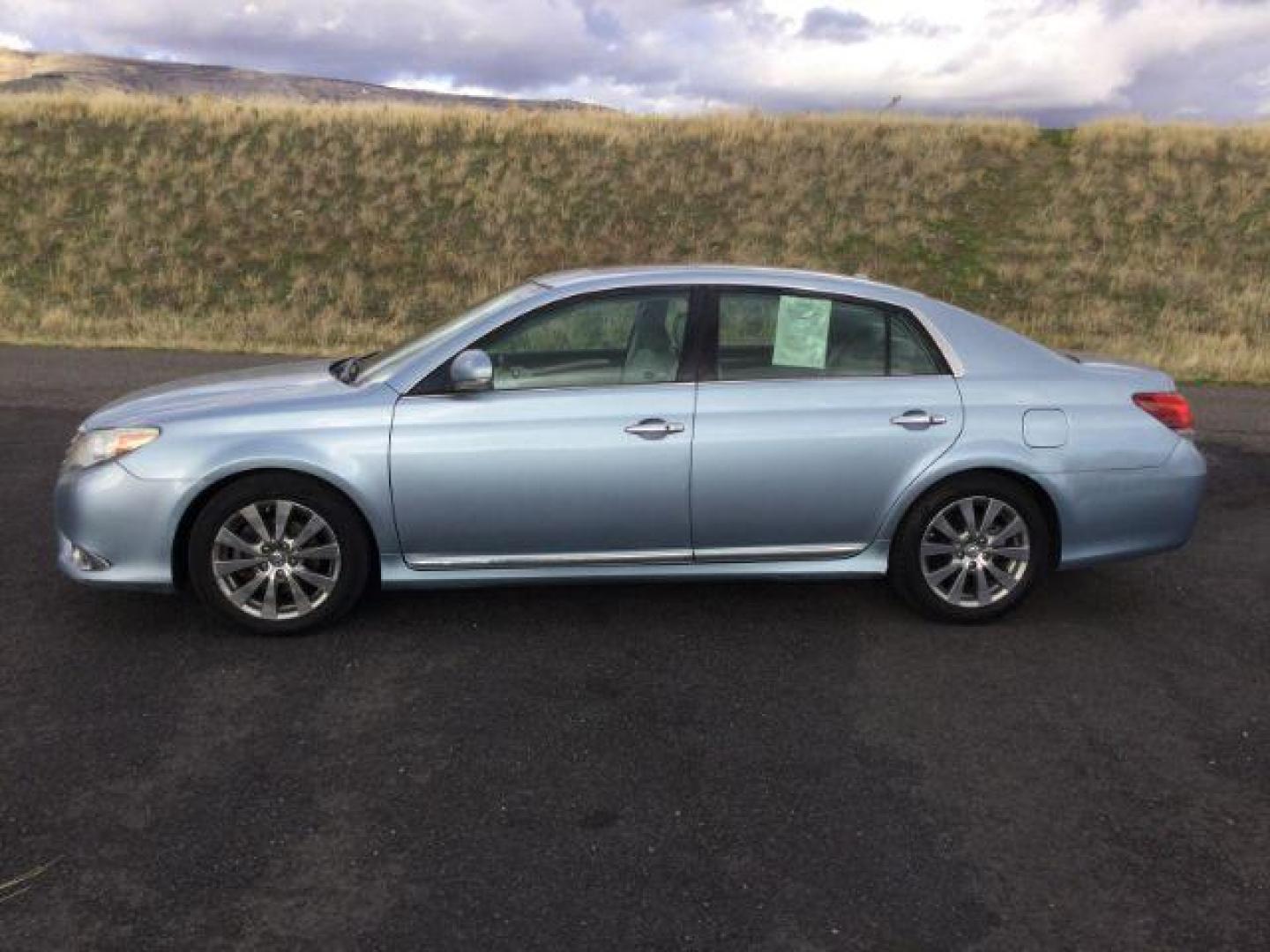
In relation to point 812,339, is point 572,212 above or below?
above

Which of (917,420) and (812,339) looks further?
(812,339)

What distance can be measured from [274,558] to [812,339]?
8.10 feet

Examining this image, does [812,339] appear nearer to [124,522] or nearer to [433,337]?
[433,337]

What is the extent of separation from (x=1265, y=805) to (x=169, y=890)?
3.22 meters

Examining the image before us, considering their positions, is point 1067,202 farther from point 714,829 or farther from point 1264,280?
point 714,829

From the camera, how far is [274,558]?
4496mm

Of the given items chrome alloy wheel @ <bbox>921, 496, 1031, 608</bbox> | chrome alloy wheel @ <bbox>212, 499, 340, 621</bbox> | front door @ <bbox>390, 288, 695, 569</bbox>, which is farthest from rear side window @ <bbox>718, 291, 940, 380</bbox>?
chrome alloy wheel @ <bbox>212, 499, 340, 621</bbox>

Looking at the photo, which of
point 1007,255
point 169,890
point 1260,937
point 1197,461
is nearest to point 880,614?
point 1197,461

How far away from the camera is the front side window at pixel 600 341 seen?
464 cm

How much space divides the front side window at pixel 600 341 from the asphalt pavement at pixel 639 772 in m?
1.09

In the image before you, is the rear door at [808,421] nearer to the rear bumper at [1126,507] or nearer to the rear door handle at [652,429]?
the rear door handle at [652,429]

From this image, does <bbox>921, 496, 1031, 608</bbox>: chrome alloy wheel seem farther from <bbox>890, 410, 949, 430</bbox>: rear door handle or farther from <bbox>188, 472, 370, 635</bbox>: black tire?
<bbox>188, 472, 370, 635</bbox>: black tire

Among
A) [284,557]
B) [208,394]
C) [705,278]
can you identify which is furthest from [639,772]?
[208,394]

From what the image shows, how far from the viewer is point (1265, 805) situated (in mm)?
3373
